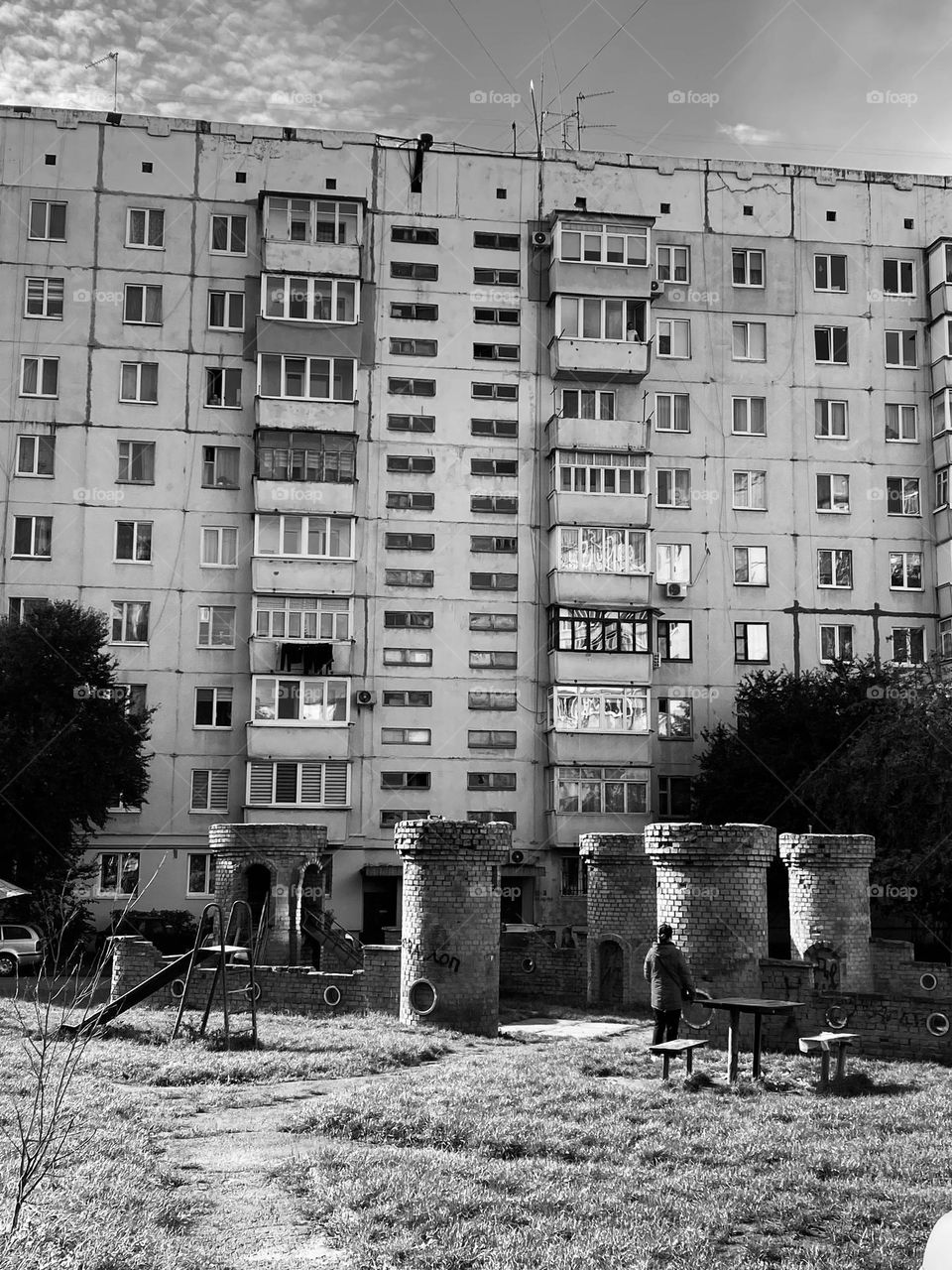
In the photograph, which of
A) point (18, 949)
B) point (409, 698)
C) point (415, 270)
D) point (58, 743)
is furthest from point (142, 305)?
point (18, 949)

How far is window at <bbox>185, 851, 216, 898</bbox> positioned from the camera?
46.6 meters

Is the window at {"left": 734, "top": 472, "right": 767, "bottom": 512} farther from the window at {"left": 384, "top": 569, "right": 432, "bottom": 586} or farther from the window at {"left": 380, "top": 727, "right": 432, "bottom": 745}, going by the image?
the window at {"left": 380, "top": 727, "right": 432, "bottom": 745}

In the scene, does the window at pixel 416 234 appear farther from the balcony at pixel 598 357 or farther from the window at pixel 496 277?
the balcony at pixel 598 357

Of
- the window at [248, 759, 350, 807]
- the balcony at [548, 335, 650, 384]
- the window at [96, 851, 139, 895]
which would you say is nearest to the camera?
the window at [96, 851, 139, 895]

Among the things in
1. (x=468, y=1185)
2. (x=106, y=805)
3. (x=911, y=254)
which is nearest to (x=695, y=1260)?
(x=468, y=1185)

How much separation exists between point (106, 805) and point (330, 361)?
1720 centimetres

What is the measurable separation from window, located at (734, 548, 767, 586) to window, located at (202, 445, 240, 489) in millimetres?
18263

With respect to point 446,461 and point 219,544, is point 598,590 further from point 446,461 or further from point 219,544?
point 219,544

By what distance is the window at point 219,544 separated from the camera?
4878 cm

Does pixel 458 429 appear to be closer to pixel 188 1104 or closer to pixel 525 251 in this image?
pixel 525 251

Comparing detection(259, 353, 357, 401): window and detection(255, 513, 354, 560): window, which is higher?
detection(259, 353, 357, 401): window

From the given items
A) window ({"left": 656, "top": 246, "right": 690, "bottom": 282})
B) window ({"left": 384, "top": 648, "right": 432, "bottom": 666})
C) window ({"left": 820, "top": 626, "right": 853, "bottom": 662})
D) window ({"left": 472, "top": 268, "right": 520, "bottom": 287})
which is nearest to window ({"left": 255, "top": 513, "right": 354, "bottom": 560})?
window ({"left": 384, "top": 648, "right": 432, "bottom": 666})

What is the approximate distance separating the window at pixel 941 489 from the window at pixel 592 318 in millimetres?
12587

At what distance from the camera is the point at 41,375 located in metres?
48.9
